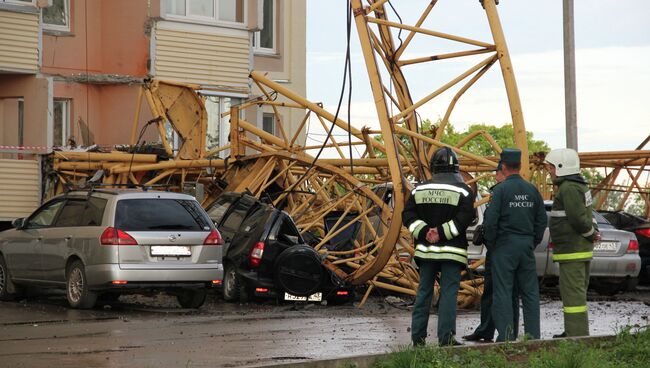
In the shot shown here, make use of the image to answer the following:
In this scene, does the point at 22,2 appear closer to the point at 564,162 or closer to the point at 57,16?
the point at 57,16

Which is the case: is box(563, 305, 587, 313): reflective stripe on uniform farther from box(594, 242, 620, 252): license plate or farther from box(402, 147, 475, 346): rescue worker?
box(594, 242, 620, 252): license plate

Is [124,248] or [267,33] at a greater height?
[267,33]

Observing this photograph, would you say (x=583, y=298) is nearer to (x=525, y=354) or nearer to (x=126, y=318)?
(x=525, y=354)

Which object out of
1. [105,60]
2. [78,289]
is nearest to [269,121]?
[105,60]

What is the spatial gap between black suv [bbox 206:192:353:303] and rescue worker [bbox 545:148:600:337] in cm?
640

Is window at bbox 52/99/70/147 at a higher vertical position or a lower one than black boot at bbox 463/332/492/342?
higher

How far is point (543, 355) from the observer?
10.9 metres

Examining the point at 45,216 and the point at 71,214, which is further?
the point at 45,216

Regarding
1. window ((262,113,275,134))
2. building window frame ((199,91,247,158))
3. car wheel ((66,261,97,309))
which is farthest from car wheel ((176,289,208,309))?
window ((262,113,275,134))

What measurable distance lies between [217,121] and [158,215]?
1300cm

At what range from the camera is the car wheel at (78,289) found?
1778 cm

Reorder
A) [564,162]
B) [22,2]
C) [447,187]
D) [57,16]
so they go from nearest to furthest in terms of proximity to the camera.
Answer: [447,187] < [564,162] < [22,2] < [57,16]

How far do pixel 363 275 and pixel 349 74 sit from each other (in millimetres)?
2957

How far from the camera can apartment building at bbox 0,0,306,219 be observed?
27344 millimetres
